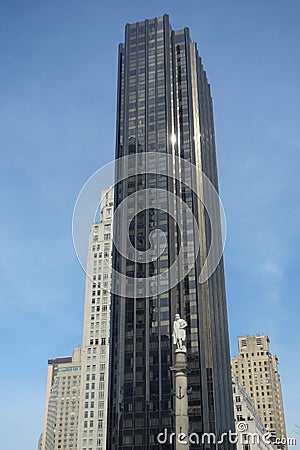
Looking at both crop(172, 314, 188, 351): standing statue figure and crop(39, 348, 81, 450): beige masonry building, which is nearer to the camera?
crop(172, 314, 188, 351): standing statue figure

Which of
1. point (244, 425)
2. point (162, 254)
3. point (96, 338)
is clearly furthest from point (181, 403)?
point (96, 338)

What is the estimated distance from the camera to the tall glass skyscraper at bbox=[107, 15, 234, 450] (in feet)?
296

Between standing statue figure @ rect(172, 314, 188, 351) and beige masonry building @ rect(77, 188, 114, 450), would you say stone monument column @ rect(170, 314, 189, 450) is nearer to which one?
standing statue figure @ rect(172, 314, 188, 351)

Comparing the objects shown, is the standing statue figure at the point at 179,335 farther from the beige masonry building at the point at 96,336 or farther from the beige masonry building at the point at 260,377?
the beige masonry building at the point at 260,377

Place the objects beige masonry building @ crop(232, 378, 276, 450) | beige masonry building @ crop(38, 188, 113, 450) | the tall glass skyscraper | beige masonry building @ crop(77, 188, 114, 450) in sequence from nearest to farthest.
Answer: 1. the tall glass skyscraper
2. beige masonry building @ crop(232, 378, 276, 450)
3. beige masonry building @ crop(77, 188, 114, 450)
4. beige masonry building @ crop(38, 188, 113, 450)

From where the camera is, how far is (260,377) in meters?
169

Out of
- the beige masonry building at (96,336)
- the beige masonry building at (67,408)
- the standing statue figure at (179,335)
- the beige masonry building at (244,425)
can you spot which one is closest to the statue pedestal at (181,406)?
the standing statue figure at (179,335)

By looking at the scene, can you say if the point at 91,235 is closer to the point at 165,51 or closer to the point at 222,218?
the point at 222,218

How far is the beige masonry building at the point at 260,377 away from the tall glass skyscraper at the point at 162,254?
59.5 metres

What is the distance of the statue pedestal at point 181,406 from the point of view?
33.5m

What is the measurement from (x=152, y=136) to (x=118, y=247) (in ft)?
82.1

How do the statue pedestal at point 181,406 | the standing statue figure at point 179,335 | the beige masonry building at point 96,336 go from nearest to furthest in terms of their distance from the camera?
the statue pedestal at point 181,406 < the standing statue figure at point 179,335 < the beige masonry building at point 96,336

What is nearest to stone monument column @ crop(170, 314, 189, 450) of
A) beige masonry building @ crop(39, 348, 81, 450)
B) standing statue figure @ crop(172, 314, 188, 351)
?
standing statue figure @ crop(172, 314, 188, 351)

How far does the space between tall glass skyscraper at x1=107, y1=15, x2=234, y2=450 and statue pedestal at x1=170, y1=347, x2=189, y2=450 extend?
47500 mm
